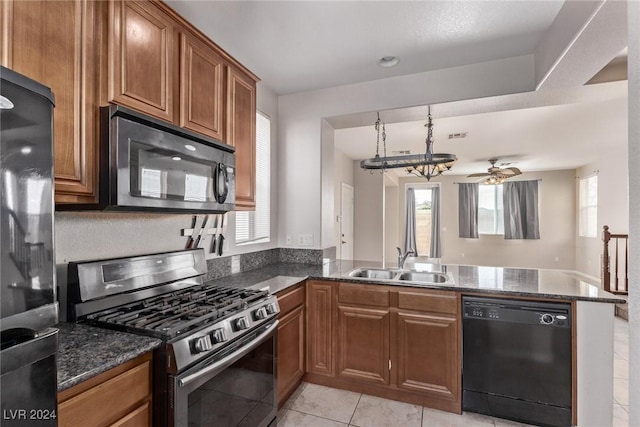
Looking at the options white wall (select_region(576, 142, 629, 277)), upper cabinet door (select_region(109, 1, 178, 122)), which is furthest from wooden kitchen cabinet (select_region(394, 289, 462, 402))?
white wall (select_region(576, 142, 629, 277))

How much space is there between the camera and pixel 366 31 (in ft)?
6.58

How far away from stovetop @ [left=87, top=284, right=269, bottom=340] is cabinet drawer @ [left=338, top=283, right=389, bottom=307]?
73cm

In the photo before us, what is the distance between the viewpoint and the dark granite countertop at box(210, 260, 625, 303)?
6.30 feet

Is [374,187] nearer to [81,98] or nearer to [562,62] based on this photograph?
[562,62]

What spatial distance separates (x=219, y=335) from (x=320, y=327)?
4.09 ft

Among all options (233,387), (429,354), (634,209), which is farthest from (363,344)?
(634,209)

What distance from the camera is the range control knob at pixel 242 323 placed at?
4.78ft

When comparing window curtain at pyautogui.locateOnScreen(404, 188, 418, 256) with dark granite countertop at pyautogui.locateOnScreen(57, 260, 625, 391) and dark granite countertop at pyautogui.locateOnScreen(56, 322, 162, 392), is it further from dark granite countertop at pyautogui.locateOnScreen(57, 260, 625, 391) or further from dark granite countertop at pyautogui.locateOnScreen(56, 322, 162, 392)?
dark granite countertop at pyautogui.locateOnScreen(56, 322, 162, 392)

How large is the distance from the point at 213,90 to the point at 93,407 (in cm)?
165

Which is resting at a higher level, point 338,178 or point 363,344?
point 338,178

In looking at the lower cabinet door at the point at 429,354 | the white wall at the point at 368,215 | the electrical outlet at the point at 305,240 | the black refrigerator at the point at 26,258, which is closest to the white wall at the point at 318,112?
the electrical outlet at the point at 305,240

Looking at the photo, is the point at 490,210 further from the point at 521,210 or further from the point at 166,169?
the point at 166,169

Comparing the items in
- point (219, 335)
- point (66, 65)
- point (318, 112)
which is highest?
point (318, 112)

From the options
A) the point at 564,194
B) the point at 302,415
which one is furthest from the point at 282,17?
the point at 564,194
